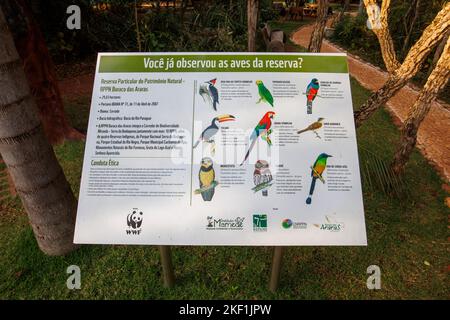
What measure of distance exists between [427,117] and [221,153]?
540 cm

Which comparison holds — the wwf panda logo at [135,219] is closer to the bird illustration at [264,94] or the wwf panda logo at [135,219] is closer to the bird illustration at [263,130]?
the bird illustration at [263,130]

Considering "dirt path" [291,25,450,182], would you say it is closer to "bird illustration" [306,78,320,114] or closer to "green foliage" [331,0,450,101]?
"green foliage" [331,0,450,101]

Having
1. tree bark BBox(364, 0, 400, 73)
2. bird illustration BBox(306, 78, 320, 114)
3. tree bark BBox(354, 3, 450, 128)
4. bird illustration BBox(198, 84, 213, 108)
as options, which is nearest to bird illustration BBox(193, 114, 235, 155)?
bird illustration BBox(198, 84, 213, 108)

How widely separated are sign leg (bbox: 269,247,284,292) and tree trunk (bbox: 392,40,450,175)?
77.8 inches

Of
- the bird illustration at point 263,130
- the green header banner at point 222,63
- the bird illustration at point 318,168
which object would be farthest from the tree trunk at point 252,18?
the bird illustration at point 318,168

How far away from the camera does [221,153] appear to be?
1.82 m

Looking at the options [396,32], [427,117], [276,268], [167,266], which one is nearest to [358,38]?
[396,32]

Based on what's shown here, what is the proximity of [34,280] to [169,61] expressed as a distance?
6.79 ft

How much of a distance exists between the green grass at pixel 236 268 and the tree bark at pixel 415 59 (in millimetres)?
1210

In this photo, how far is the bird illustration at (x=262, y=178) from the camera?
1.79 meters

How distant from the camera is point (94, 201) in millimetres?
1775

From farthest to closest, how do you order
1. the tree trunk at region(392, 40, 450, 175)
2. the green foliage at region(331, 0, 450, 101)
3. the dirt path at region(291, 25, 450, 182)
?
the green foliage at region(331, 0, 450, 101) → the dirt path at region(291, 25, 450, 182) → the tree trunk at region(392, 40, 450, 175)

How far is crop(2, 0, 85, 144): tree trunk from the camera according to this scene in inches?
130

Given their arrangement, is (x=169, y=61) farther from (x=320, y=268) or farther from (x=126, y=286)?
(x=320, y=268)
